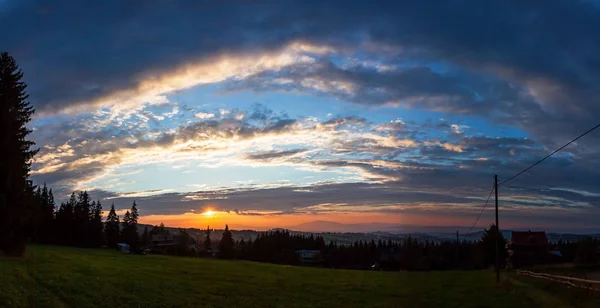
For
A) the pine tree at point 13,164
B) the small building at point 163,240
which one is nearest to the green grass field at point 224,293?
the pine tree at point 13,164

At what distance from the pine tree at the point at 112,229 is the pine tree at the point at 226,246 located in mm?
26794

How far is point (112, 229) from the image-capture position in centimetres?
12688

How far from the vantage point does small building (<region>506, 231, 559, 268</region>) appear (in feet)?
300

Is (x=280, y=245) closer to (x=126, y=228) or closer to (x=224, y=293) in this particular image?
(x=126, y=228)

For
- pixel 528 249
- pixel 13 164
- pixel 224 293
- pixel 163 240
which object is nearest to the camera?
pixel 224 293

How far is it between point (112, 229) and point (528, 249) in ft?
320

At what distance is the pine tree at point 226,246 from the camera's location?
126 meters

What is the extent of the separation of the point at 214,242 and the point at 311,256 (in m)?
45.6

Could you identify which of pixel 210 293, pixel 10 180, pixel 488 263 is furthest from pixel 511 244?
pixel 10 180

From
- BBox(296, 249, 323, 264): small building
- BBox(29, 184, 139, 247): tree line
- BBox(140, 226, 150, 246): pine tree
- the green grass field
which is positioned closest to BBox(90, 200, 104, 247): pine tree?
BBox(29, 184, 139, 247): tree line

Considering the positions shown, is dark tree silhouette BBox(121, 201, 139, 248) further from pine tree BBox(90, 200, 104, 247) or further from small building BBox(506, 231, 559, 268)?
small building BBox(506, 231, 559, 268)

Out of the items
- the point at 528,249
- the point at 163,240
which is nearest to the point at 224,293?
the point at 528,249

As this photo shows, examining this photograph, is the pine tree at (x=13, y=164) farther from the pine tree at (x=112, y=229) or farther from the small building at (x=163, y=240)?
the small building at (x=163, y=240)

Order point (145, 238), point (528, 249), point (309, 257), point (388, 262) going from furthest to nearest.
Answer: point (145, 238) < point (309, 257) < point (388, 262) < point (528, 249)
